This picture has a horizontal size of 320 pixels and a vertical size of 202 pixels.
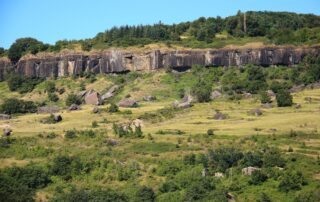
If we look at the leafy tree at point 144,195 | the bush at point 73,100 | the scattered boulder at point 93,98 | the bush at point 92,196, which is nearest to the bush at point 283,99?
the scattered boulder at point 93,98

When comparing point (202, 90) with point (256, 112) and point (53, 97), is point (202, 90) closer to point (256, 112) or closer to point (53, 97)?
point (256, 112)

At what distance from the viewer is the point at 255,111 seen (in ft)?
327

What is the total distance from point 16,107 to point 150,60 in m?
25.1

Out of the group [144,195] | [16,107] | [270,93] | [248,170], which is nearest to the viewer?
[144,195]

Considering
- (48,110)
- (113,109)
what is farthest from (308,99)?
(48,110)

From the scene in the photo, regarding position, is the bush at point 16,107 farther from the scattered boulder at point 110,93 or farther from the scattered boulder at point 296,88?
the scattered boulder at point 296,88

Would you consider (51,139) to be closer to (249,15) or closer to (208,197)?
(208,197)

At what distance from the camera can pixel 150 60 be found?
433 ft

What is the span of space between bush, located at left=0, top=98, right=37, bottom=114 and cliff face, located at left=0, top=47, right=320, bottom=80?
736 inches

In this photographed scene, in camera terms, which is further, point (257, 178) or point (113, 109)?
point (113, 109)

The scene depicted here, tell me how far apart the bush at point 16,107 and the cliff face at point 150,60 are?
1870 cm

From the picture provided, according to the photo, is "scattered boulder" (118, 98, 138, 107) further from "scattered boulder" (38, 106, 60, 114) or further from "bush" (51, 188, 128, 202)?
"bush" (51, 188, 128, 202)

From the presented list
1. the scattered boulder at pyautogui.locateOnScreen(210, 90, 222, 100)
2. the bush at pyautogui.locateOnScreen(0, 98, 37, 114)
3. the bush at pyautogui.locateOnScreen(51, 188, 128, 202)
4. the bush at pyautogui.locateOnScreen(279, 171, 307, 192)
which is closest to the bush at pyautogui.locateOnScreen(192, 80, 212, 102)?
the scattered boulder at pyautogui.locateOnScreen(210, 90, 222, 100)

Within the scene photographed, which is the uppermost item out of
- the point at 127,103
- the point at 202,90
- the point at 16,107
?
the point at 202,90
